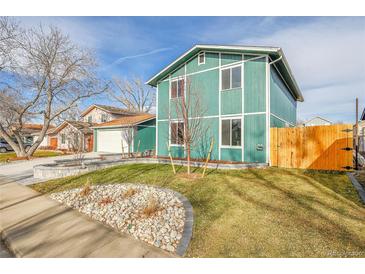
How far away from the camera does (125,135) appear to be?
17109 millimetres

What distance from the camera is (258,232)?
11.0 feet

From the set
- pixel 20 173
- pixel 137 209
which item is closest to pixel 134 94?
pixel 20 173

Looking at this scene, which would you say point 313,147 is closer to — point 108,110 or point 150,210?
point 150,210

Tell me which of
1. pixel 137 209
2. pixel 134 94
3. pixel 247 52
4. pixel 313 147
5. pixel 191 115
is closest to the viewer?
pixel 137 209

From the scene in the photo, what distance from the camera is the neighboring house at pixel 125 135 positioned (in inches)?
683

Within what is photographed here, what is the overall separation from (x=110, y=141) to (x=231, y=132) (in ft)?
47.4

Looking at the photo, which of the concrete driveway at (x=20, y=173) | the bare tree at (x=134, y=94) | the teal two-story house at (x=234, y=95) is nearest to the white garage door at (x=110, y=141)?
the concrete driveway at (x=20, y=173)

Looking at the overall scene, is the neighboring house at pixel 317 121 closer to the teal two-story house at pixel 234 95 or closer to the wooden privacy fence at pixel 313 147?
the teal two-story house at pixel 234 95

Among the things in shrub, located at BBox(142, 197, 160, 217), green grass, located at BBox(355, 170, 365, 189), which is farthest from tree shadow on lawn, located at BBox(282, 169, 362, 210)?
shrub, located at BBox(142, 197, 160, 217)

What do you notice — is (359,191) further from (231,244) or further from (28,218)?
(28,218)

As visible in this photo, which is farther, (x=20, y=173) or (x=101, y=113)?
(x=101, y=113)

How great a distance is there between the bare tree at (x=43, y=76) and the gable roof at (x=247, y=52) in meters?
9.42

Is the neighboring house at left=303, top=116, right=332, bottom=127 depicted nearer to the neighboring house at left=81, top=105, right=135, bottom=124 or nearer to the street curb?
the neighboring house at left=81, top=105, right=135, bottom=124
